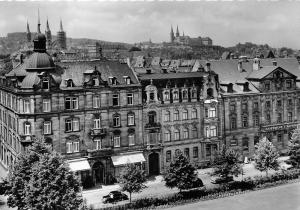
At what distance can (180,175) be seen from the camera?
59.5 meters

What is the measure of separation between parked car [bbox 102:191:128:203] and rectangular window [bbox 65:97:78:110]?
1548cm

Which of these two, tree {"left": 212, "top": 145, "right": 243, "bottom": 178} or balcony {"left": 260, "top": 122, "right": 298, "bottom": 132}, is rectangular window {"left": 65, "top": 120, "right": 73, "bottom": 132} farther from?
balcony {"left": 260, "top": 122, "right": 298, "bottom": 132}

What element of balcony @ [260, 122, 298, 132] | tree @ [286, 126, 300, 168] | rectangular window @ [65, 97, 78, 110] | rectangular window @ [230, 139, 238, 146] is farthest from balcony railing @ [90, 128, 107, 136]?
balcony @ [260, 122, 298, 132]

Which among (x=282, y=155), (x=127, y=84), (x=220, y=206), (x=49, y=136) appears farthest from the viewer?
(x=282, y=155)

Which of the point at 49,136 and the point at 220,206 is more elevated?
the point at 49,136

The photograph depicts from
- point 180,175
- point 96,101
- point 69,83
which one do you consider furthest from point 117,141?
point 180,175

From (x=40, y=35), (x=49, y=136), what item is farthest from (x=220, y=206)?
(x=40, y=35)

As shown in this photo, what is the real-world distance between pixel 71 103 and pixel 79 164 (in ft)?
31.5

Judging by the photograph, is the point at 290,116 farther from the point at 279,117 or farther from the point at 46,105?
the point at 46,105

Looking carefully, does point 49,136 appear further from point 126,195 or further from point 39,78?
point 126,195

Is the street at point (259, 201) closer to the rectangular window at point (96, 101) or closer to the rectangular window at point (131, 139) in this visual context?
the rectangular window at point (131, 139)

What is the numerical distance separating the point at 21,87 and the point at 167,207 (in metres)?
27.7

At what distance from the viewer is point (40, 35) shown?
68.1 meters

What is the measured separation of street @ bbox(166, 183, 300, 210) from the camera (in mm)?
55031
